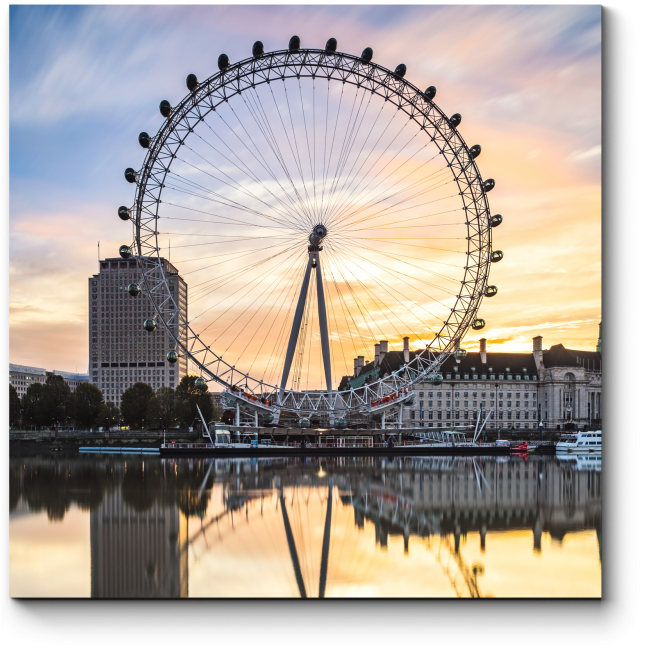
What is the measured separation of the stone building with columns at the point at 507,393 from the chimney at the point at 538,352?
5.9 inches

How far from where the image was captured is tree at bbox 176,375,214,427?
81.6m

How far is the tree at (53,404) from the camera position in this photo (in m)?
83.2

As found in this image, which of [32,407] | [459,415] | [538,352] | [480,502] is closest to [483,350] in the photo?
[538,352]

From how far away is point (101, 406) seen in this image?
288 feet

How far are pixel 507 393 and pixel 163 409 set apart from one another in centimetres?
4745

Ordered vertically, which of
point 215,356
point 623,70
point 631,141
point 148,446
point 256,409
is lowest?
point 148,446

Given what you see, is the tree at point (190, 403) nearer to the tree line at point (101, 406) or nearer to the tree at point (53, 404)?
the tree line at point (101, 406)

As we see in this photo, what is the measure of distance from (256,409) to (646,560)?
45.5 meters

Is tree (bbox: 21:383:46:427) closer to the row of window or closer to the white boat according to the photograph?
the row of window

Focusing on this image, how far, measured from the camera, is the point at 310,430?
56.9 meters

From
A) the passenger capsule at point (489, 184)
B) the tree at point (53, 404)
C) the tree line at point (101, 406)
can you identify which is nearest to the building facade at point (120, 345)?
the tree line at point (101, 406)
